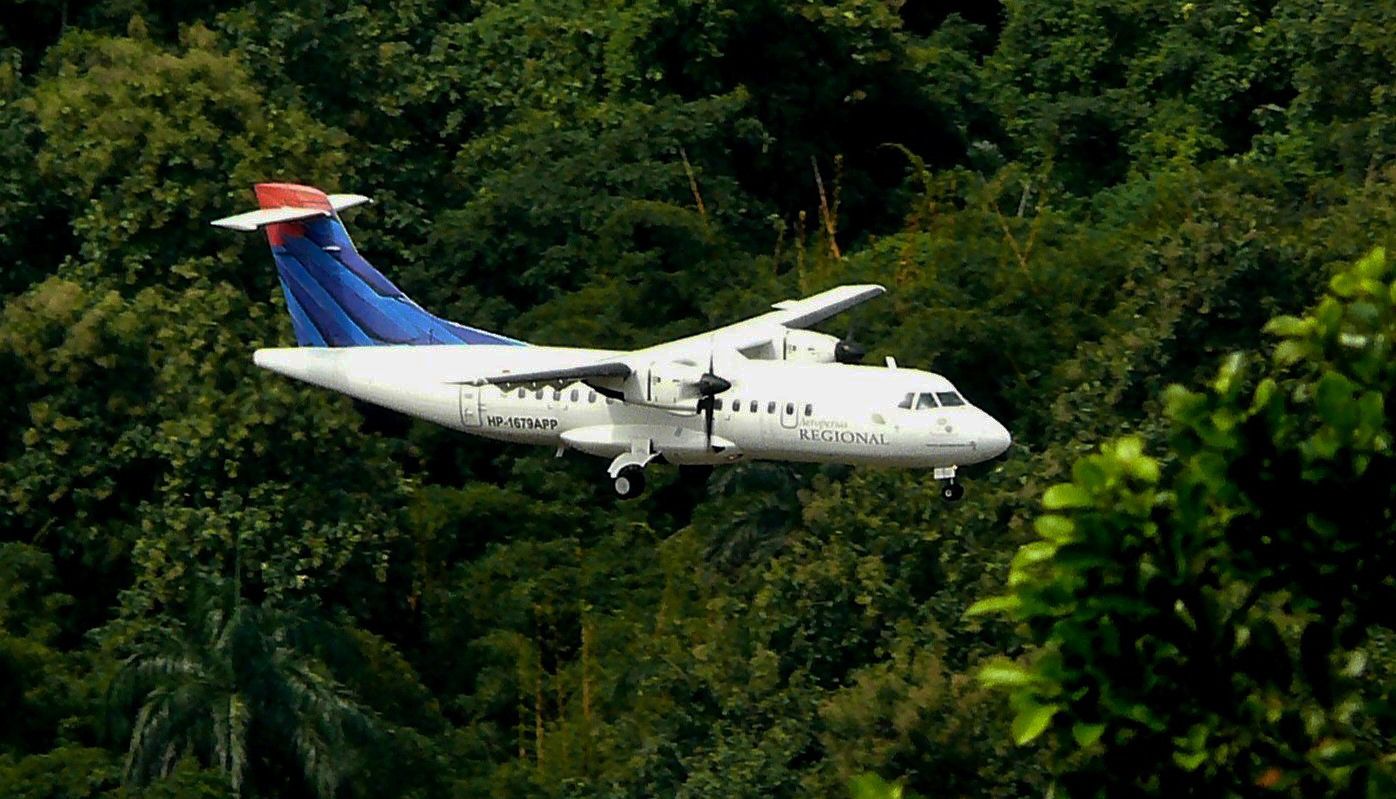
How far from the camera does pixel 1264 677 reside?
1113 cm

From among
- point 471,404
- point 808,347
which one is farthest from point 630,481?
point 808,347

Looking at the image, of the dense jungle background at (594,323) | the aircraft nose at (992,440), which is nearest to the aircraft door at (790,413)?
the dense jungle background at (594,323)

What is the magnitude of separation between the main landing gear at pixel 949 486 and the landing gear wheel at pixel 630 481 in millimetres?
3648

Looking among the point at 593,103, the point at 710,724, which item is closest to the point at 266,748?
the point at 710,724

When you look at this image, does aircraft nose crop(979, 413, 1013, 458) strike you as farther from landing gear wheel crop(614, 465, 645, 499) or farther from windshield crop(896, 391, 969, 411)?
landing gear wheel crop(614, 465, 645, 499)

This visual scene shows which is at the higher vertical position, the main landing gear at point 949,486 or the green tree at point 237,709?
the main landing gear at point 949,486

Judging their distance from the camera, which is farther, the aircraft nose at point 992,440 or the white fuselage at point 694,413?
the white fuselage at point 694,413

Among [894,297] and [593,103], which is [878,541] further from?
[593,103]

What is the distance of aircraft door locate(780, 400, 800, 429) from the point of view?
3195 cm

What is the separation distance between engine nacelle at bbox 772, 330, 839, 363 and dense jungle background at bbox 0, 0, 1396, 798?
5.16 ft

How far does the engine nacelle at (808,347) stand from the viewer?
34688mm

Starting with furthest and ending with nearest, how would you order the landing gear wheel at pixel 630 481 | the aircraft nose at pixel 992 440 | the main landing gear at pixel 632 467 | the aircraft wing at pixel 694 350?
the landing gear wheel at pixel 630 481 → the main landing gear at pixel 632 467 → the aircraft wing at pixel 694 350 → the aircraft nose at pixel 992 440

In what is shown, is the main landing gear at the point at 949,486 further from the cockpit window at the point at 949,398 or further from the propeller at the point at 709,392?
the propeller at the point at 709,392

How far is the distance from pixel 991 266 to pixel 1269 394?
31019 millimetres
